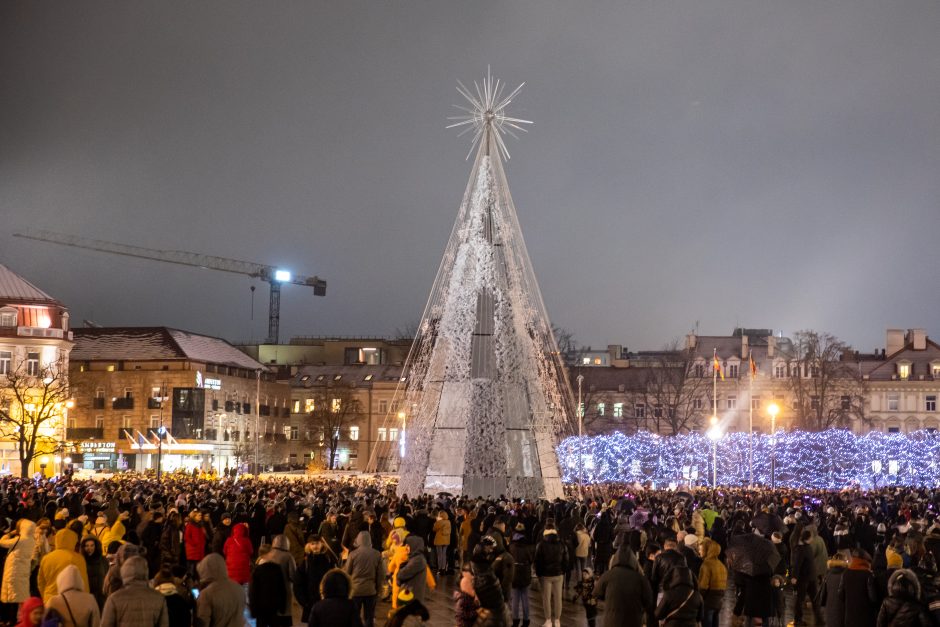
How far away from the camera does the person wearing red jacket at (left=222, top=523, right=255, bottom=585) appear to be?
16594 millimetres

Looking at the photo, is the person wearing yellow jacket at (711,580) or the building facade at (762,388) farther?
the building facade at (762,388)

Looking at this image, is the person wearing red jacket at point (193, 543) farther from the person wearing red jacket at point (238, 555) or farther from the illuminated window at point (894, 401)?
the illuminated window at point (894, 401)

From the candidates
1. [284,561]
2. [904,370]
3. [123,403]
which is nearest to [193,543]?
[284,561]

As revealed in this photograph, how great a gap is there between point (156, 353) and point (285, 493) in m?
64.0

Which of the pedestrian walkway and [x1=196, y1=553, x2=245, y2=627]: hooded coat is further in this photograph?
the pedestrian walkway

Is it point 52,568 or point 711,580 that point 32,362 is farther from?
point 711,580

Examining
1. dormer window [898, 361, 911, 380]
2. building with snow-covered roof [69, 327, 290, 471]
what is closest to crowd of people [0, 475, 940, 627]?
building with snow-covered roof [69, 327, 290, 471]

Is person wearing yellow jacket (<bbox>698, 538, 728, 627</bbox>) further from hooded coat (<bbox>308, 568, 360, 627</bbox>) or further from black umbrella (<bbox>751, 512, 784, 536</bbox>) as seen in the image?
black umbrella (<bbox>751, 512, 784, 536</bbox>)

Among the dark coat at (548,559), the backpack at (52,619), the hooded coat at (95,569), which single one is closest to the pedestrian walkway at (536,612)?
the dark coat at (548,559)

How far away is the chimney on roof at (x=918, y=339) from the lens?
10725 centimetres

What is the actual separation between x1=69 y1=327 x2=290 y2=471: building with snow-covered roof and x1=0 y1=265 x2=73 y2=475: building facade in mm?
9261

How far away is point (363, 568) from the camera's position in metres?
14.3

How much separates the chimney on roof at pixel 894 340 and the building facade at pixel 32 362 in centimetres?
7102

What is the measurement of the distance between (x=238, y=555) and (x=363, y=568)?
3044mm
